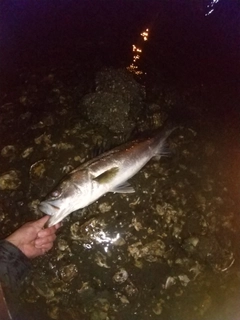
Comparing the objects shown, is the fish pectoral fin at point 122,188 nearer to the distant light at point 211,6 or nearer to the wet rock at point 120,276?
the wet rock at point 120,276

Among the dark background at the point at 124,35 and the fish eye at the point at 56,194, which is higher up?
the dark background at the point at 124,35

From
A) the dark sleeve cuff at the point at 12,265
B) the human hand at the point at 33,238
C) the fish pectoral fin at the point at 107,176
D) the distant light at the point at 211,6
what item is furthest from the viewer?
the distant light at the point at 211,6

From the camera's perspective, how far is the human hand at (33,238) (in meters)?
3.34

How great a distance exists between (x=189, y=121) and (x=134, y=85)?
0.83m

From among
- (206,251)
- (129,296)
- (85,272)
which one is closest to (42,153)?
(85,272)

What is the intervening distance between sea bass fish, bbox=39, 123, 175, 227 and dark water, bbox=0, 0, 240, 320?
42 centimetres

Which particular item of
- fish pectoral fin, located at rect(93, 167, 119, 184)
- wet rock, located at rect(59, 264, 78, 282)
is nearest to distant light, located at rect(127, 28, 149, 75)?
fish pectoral fin, located at rect(93, 167, 119, 184)

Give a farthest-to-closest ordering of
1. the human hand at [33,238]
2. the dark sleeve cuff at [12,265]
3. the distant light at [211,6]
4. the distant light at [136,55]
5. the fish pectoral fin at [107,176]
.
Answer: the distant light at [211,6] < the distant light at [136,55] < the human hand at [33,238] < the dark sleeve cuff at [12,265] < the fish pectoral fin at [107,176]

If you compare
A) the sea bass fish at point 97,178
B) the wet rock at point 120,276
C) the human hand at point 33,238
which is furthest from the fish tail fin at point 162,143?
the human hand at point 33,238

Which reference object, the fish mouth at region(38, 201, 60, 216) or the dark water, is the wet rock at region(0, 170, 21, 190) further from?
the fish mouth at region(38, 201, 60, 216)

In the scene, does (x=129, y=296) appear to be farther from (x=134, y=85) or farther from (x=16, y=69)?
(x=16, y=69)

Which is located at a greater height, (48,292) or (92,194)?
(92,194)

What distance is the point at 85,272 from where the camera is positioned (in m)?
3.44

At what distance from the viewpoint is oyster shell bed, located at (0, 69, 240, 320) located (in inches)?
132
